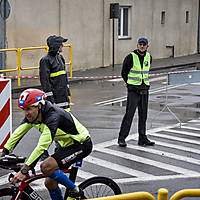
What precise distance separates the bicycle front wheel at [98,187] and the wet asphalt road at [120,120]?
4.68ft

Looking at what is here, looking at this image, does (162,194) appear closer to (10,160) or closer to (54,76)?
(10,160)

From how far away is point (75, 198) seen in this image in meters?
5.20

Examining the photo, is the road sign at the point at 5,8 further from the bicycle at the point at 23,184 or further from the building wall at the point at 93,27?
the bicycle at the point at 23,184

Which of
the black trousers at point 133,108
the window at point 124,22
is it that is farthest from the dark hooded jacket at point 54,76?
the window at point 124,22

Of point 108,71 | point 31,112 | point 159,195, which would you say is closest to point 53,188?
point 31,112

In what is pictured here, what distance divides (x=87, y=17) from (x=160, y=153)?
50.4 ft

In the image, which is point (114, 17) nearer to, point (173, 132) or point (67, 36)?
point (67, 36)

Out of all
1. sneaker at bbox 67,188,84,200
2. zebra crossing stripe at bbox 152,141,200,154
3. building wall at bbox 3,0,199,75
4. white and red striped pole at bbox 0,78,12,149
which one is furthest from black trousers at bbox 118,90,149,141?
building wall at bbox 3,0,199,75

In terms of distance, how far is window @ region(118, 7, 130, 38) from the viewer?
2661 cm

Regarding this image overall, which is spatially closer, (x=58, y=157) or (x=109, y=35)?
(x=58, y=157)

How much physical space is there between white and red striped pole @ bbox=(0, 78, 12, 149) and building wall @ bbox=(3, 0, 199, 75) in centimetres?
1172

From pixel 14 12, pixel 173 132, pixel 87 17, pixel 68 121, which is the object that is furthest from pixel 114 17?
pixel 68 121

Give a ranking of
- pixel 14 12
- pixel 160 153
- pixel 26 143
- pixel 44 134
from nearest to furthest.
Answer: pixel 44 134 < pixel 160 153 < pixel 26 143 < pixel 14 12

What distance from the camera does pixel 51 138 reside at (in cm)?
489
